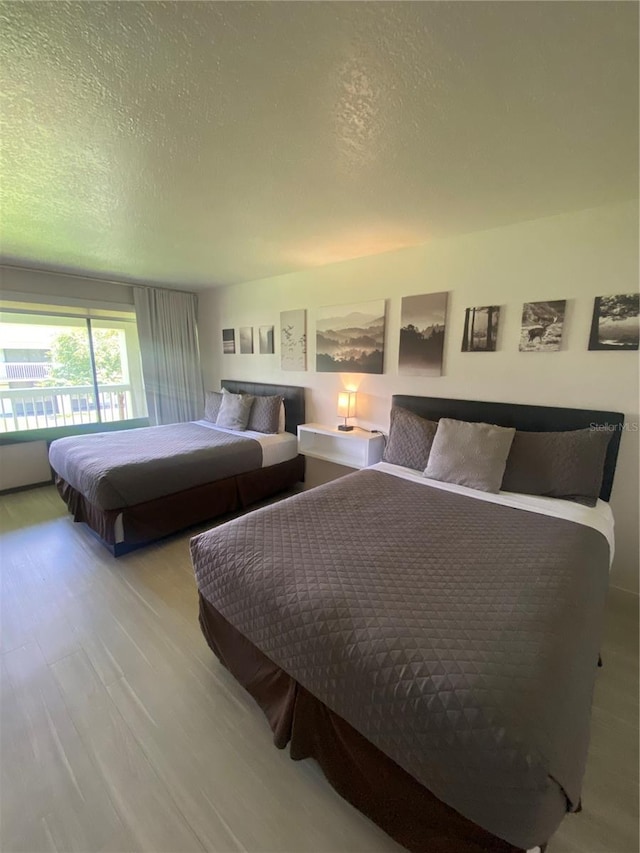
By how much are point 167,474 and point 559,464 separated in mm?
2719

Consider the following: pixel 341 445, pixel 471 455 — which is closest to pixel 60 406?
pixel 341 445

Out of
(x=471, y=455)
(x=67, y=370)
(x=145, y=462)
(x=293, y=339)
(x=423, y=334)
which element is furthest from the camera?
(x=67, y=370)

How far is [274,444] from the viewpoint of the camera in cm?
344

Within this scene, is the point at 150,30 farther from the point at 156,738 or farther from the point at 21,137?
the point at 156,738

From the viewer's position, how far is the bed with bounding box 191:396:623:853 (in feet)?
2.57

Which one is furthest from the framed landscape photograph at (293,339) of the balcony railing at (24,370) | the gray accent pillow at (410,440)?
the balcony railing at (24,370)

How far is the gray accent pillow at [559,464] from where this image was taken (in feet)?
6.42

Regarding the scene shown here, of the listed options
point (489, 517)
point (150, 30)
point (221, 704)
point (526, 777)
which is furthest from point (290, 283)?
point (526, 777)

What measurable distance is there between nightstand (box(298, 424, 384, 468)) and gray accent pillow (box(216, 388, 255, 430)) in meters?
0.71

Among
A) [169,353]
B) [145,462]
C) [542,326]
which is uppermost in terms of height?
[542,326]

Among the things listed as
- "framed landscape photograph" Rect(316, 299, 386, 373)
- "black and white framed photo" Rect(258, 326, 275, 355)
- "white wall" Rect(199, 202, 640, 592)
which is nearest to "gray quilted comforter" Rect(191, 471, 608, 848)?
"white wall" Rect(199, 202, 640, 592)

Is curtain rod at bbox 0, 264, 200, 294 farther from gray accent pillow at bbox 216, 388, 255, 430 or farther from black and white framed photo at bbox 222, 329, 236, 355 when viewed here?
gray accent pillow at bbox 216, 388, 255, 430

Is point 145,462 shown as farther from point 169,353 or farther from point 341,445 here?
point 169,353

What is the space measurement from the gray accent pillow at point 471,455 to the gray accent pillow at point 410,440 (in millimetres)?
133
